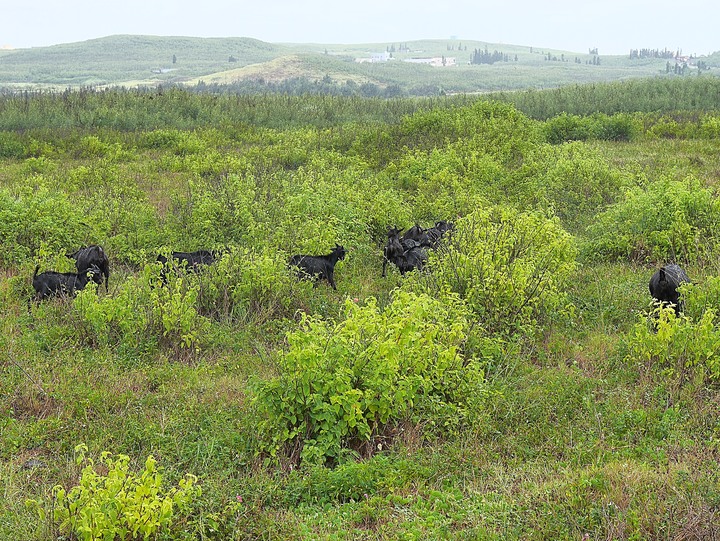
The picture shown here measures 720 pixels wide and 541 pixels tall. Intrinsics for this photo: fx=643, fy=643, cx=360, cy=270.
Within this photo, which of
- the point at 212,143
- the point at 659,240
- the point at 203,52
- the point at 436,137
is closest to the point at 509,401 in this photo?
the point at 659,240

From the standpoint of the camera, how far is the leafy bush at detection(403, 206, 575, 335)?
8.48m

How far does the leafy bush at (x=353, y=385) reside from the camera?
589cm

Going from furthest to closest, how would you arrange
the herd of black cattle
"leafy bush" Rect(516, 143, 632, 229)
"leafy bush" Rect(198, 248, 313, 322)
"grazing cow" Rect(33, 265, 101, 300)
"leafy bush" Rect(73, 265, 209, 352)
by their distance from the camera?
"leafy bush" Rect(516, 143, 632, 229)
"grazing cow" Rect(33, 265, 101, 300)
"leafy bush" Rect(198, 248, 313, 322)
the herd of black cattle
"leafy bush" Rect(73, 265, 209, 352)

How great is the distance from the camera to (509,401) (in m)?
6.87

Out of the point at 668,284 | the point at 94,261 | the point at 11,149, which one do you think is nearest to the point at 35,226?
the point at 94,261

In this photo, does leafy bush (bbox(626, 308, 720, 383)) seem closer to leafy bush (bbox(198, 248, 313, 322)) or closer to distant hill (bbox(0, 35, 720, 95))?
leafy bush (bbox(198, 248, 313, 322))

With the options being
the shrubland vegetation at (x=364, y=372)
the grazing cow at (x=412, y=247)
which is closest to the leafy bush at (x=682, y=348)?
the shrubland vegetation at (x=364, y=372)

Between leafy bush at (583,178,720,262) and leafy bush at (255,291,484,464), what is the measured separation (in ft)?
21.3

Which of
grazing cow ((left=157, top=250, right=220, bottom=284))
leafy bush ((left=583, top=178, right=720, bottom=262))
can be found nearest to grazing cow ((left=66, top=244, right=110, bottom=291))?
grazing cow ((left=157, top=250, right=220, bottom=284))

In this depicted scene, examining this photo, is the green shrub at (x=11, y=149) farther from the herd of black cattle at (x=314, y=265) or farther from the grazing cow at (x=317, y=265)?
the grazing cow at (x=317, y=265)

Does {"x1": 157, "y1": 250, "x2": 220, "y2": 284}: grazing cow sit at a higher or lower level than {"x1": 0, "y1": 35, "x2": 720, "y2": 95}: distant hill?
lower

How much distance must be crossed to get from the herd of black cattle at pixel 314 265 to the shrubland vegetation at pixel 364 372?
0.28 metres

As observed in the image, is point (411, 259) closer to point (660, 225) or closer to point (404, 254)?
point (404, 254)

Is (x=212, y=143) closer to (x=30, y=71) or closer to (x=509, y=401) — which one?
(x=509, y=401)
